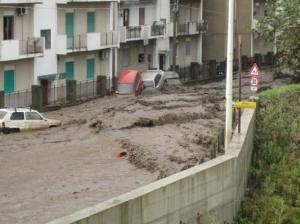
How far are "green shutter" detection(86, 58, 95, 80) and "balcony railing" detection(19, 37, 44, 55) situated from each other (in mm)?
8046

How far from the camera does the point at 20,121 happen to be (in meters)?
34.4

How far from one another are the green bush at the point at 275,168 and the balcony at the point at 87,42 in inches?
526

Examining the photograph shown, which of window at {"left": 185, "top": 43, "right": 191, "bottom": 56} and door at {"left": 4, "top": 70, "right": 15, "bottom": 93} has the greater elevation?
window at {"left": 185, "top": 43, "right": 191, "bottom": 56}

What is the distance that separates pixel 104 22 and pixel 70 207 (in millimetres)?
34659

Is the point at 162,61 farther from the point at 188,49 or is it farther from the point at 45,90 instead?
the point at 45,90

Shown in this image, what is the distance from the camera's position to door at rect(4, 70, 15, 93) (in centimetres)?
4310

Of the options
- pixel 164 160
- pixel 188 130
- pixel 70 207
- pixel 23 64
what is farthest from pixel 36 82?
pixel 70 207

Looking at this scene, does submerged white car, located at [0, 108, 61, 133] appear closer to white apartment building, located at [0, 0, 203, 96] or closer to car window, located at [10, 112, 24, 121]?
car window, located at [10, 112, 24, 121]

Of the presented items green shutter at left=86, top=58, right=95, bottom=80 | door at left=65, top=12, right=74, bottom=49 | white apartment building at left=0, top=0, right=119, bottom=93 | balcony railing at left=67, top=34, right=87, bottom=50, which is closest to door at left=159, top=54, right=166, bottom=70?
white apartment building at left=0, top=0, right=119, bottom=93

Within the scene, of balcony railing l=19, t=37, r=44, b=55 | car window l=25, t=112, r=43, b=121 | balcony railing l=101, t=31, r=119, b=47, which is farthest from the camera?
balcony railing l=101, t=31, r=119, b=47

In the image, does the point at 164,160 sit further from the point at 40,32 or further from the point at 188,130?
the point at 40,32

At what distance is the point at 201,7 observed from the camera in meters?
69.4

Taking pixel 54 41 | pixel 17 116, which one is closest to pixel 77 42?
pixel 54 41

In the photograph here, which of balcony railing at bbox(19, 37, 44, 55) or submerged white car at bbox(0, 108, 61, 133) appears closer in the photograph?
submerged white car at bbox(0, 108, 61, 133)
